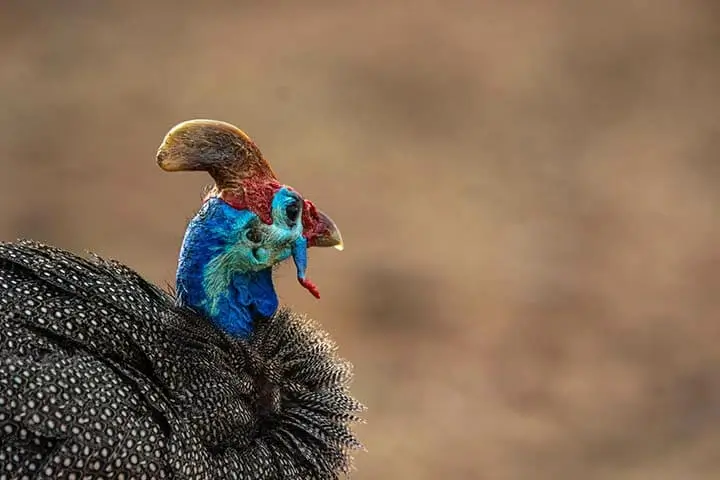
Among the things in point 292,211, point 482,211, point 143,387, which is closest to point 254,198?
point 292,211

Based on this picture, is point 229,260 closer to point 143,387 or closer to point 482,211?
point 143,387

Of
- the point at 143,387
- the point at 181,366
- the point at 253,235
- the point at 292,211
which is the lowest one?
the point at 143,387

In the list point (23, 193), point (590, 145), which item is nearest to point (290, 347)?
point (23, 193)

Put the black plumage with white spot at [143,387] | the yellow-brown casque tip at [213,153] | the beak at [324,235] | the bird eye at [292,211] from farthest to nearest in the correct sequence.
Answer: the beak at [324,235]
the bird eye at [292,211]
the yellow-brown casque tip at [213,153]
the black plumage with white spot at [143,387]

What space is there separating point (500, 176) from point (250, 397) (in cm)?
444

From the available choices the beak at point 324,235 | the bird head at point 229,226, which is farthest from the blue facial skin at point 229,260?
the beak at point 324,235

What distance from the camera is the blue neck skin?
2916 mm

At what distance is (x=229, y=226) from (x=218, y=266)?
0.10 m

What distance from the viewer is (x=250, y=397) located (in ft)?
9.43

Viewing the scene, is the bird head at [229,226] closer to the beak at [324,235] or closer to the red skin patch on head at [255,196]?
the red skin patch on head at [255,196]

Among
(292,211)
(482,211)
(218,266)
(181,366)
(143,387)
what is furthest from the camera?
(482,211)

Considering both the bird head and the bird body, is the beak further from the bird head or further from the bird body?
the bird head

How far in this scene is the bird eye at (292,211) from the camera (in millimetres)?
3027

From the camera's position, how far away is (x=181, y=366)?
2756mm
